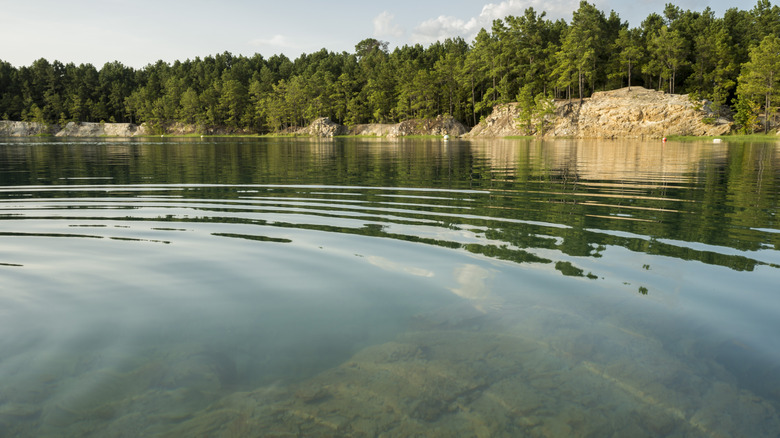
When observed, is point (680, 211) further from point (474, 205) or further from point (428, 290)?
point (428, 290)

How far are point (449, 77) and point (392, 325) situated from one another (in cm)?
11491

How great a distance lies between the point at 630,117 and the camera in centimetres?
8188

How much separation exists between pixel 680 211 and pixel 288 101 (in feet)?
437

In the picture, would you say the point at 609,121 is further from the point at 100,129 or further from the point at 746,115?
the point at 100,129

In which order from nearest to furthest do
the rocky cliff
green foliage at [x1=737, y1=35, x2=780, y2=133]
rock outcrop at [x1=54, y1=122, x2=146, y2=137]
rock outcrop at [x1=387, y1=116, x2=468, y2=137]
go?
green foliage at [x1=737, y1=35, x2=780, y2=133] < the rocky cliff < rock outcrop at [x1=387, y1=116, x2=468, y2=137] < rock outcrop at [x1=54, y1=122, x2=146, y2=137]

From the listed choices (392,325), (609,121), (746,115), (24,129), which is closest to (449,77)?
(609,121)

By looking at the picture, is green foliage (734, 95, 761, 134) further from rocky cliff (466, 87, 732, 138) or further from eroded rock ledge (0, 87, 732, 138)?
eroded rock ledge (0, 87, 732, 138)

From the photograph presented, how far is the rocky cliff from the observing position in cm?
7656

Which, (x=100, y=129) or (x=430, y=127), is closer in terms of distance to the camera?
(x=430, y=127)

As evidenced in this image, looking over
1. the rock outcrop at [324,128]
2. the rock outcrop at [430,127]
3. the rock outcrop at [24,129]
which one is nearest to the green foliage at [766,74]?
the rock outcrop at [430,127]

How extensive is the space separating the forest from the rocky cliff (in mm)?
3751

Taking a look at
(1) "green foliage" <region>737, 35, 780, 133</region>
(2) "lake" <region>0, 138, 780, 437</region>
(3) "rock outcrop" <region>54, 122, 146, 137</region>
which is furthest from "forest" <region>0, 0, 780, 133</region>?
(2) "lake" <region>0, 138, 780, 437</region>

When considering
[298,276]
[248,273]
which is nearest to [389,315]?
[298,276]

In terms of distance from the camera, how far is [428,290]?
5.84m
